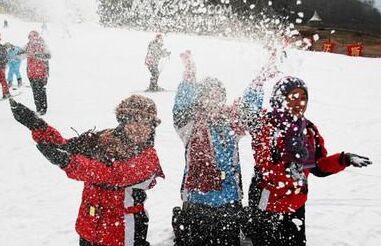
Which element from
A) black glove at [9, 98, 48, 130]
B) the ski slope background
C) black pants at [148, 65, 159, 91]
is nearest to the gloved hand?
the ski slope background

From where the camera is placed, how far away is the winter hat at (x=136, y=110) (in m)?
3.26

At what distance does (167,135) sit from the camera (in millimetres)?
9773

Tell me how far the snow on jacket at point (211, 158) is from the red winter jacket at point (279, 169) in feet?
0.69

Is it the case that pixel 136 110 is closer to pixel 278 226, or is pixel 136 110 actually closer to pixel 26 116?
pixel 26 116

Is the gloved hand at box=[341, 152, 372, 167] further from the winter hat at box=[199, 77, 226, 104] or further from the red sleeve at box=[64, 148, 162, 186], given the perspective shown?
the red sleeve at box=[64, 148, 162, 186]

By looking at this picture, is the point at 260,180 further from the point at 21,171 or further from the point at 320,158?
the point at 21,171

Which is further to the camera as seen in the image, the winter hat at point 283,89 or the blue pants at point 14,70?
the blue pants at point 14,70

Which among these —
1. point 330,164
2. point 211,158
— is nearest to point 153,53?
point 211,158

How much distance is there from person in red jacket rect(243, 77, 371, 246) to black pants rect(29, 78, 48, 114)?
8.00 m

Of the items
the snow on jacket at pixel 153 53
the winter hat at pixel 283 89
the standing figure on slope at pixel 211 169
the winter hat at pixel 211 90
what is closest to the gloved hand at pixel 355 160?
the winter hat at pixel 283 89

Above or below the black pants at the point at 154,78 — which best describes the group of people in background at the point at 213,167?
above

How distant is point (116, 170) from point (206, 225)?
1.25 meters

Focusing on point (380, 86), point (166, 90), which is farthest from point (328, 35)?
point (166, 90)

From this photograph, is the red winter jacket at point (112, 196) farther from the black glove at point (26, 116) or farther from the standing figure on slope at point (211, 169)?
the standing figure on slope at point (211, 169)
